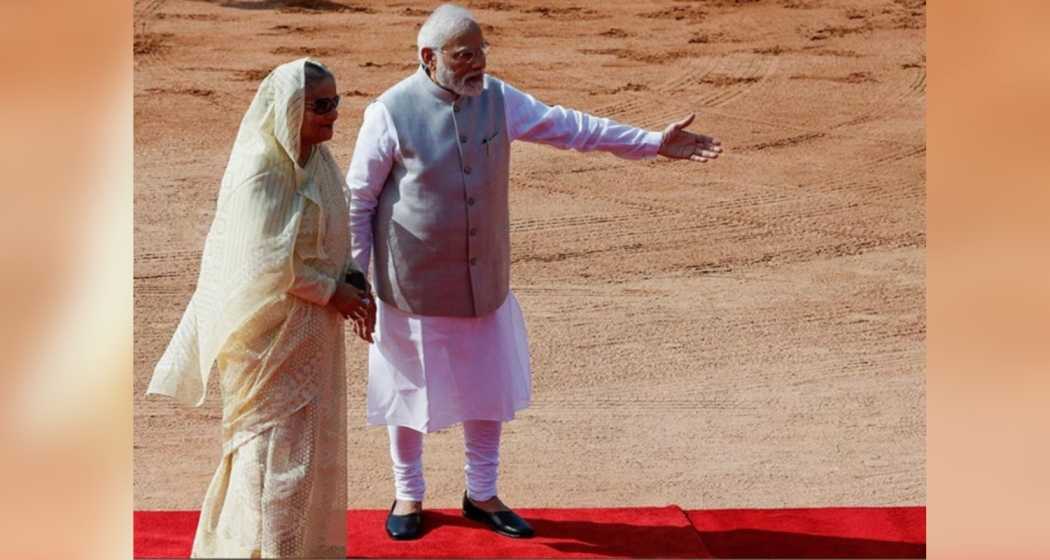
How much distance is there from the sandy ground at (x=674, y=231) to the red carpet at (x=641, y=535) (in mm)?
363

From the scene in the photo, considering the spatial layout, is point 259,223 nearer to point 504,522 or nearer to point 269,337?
point 269,337

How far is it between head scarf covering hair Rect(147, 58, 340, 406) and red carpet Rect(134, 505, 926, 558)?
3.81 feet

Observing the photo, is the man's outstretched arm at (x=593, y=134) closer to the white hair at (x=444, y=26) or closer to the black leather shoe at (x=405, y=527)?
the white hair at (x=444, y=26)

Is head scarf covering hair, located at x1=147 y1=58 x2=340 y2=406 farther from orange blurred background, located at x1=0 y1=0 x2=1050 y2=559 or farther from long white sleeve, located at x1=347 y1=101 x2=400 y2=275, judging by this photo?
orange blurred background, located at x1=0 y1=0 x2=1050 y2=559

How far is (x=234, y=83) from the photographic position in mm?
7395

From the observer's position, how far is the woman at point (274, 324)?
5.36 metres

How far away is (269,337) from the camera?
545cm
